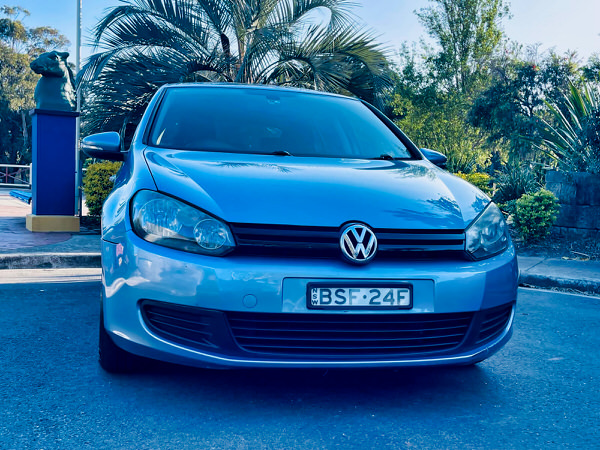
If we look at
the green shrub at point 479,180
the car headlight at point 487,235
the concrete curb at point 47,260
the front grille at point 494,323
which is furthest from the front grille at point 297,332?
the green shrub at point 479,180

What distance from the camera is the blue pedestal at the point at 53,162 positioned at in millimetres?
9500

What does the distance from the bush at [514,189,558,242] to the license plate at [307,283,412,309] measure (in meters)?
6.48

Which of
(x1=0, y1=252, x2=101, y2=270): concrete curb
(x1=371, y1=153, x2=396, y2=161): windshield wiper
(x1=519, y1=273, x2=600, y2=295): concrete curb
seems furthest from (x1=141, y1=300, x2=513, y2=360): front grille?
(x1=0, y1=252, x2=101, y2=270): concrete curb

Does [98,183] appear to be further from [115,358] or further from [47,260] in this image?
[115,358]

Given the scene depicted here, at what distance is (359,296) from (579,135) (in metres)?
7.87

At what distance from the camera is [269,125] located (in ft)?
12.8

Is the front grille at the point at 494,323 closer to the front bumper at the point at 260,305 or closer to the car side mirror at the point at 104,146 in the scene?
the front bumper at the point at 260,305

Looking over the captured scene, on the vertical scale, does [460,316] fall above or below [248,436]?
above

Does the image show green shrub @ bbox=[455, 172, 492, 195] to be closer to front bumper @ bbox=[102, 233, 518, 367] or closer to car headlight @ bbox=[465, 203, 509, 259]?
car headlight @ bbox=[465, 203, 509, 259]

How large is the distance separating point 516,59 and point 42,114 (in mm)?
21661

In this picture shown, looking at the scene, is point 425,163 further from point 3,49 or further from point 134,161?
point 3,49

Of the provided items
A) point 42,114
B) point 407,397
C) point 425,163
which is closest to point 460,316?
point 407,397

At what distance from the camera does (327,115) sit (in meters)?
4.22

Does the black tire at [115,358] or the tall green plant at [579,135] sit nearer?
the black tire at [115,358]
